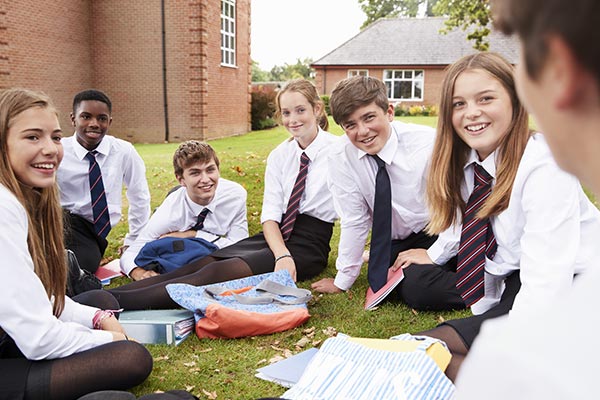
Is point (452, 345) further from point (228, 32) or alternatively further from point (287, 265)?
point (228, 32)

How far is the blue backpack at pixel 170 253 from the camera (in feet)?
16.3

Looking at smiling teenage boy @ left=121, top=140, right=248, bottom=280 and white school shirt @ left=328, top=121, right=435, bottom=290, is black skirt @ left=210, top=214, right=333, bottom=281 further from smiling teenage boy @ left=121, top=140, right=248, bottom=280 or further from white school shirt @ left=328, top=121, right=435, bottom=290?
white school shirt @ left=328, top=121, right=435, bottom=290

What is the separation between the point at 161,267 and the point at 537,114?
4651mm

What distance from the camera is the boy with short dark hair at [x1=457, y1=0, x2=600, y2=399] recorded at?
1.82 feet

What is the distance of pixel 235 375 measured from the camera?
354 centimetres

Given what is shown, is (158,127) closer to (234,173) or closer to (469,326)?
(234,173)

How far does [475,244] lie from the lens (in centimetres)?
361

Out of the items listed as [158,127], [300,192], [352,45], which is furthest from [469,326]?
[352,45]

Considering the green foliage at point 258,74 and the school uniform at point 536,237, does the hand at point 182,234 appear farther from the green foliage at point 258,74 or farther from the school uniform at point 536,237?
the green foliage at point 258,74

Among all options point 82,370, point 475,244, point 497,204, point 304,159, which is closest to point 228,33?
point 304,159

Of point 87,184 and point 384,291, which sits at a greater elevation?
point 87,184

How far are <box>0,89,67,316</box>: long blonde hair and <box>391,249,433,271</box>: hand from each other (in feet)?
8.06

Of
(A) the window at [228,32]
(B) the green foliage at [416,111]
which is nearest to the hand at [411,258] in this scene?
(A) the window at [228,32]

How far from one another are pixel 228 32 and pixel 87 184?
16720 mm
